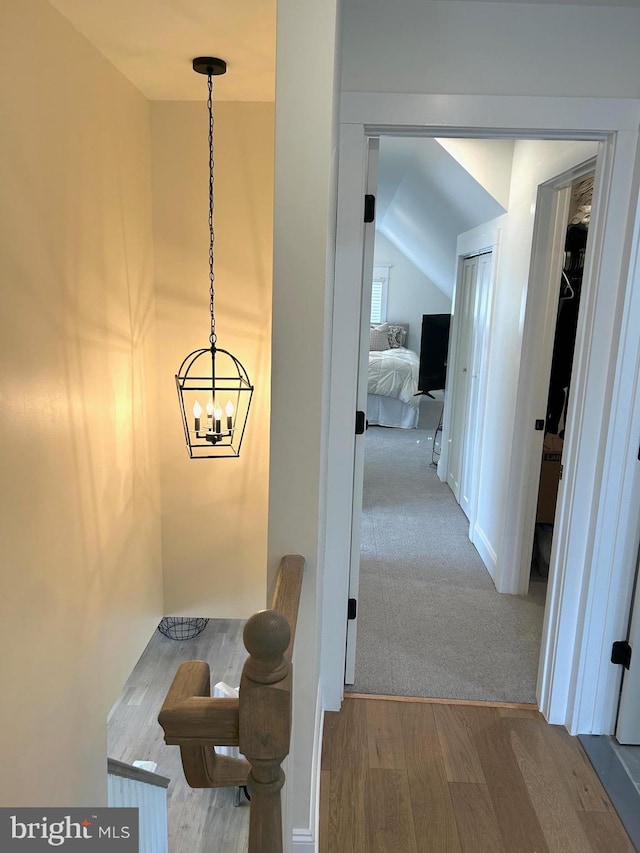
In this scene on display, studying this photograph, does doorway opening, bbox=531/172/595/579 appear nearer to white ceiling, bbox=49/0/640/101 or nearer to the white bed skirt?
white ceiling, bbox=49/0/640/101

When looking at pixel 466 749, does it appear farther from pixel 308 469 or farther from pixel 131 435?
pixel 131 435

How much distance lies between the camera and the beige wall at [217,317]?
9.65 ft

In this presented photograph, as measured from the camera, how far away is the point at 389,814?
1.85 metres

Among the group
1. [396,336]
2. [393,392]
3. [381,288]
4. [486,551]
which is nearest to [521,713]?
[486,551]

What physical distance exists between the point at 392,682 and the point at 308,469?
1.48 m

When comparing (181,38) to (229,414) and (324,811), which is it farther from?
(324,811)

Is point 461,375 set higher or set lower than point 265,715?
higher

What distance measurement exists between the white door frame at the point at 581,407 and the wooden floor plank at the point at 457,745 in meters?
0.33

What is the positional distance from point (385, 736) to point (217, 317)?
80.9 inches

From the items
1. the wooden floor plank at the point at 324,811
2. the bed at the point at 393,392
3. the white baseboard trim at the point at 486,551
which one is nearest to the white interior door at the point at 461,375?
the white baseboard trim at the point at 486,551

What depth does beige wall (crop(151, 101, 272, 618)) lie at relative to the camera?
2.94 m

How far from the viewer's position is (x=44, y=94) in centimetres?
191

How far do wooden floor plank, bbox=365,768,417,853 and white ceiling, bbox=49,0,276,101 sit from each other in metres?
2.53

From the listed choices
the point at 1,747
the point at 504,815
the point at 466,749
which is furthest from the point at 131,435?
the point at 504,815
